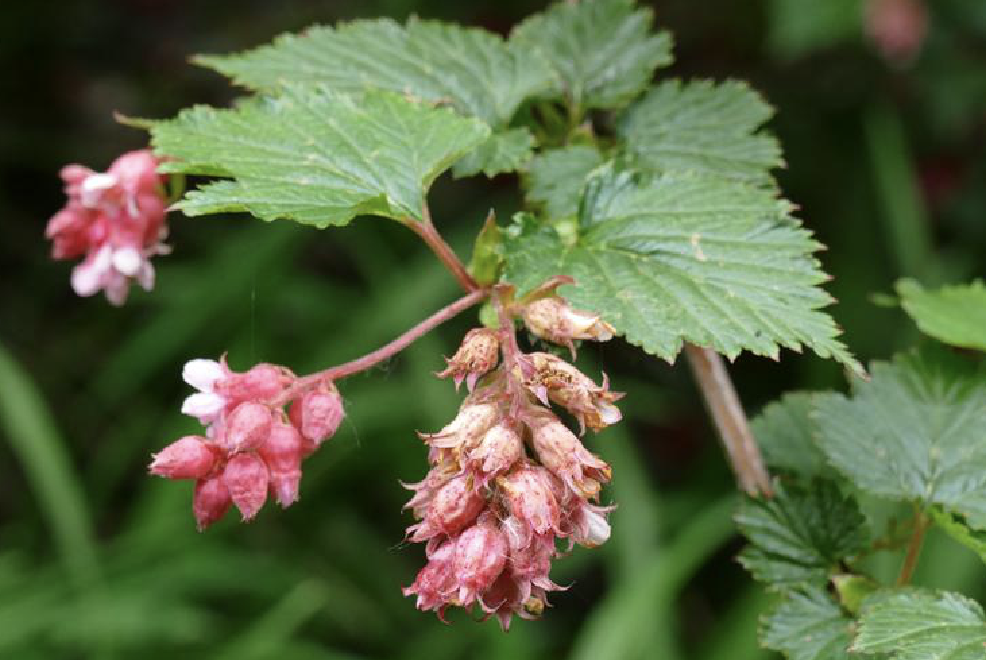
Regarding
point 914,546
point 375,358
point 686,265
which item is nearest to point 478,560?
point 375,358

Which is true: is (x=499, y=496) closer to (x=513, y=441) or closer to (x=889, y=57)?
(x=513, y=441)

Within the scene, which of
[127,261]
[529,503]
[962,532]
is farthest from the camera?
[127,261]

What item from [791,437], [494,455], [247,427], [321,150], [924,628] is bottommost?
[924,628]

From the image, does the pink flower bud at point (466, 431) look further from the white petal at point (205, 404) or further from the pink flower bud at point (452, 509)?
the white petal at point (205, 404)

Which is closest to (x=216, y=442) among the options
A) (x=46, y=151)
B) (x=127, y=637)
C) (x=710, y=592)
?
(x=127, y=637)

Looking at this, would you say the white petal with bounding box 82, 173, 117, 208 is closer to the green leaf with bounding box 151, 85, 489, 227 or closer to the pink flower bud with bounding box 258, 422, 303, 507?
the green leaf with bounding box 151, 85, 489, 227

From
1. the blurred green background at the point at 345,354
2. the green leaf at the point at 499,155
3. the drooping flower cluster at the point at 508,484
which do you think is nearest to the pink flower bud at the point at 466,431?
the drooping flower cluster at the point at 508,484

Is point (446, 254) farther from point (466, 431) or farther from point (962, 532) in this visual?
point (962, 532)
